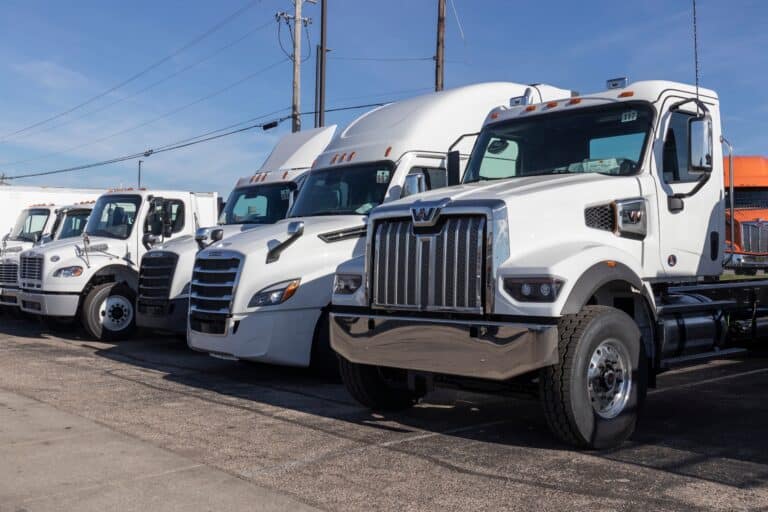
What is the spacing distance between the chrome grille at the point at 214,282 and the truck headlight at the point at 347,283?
220 centimetres

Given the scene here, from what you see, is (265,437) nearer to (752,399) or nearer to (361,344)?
(361,344)

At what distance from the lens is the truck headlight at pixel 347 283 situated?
6.92 m

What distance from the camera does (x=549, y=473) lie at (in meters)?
5.51

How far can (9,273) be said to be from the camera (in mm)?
15641

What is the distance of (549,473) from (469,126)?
18.5 ft

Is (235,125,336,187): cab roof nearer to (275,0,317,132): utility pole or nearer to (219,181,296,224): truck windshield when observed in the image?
(219,181,296,224): truck windshield

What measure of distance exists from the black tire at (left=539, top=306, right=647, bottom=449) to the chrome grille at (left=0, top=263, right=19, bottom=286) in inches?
489

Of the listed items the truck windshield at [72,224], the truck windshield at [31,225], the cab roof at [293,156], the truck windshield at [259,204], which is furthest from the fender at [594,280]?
the truck windshield at [31,225]

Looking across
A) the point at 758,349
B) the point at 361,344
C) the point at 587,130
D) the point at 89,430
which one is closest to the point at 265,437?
the point at 361,344

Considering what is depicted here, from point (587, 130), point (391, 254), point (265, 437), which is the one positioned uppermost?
point (587, 130)

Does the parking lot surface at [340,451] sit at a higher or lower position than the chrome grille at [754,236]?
lower

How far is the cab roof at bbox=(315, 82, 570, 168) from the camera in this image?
389 inches

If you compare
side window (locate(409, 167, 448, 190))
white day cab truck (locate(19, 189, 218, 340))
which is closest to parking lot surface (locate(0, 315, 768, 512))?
side window (locate(409, 167, 448, 190))

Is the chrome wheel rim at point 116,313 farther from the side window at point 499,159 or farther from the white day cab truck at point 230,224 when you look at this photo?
the side window at point 499,159
